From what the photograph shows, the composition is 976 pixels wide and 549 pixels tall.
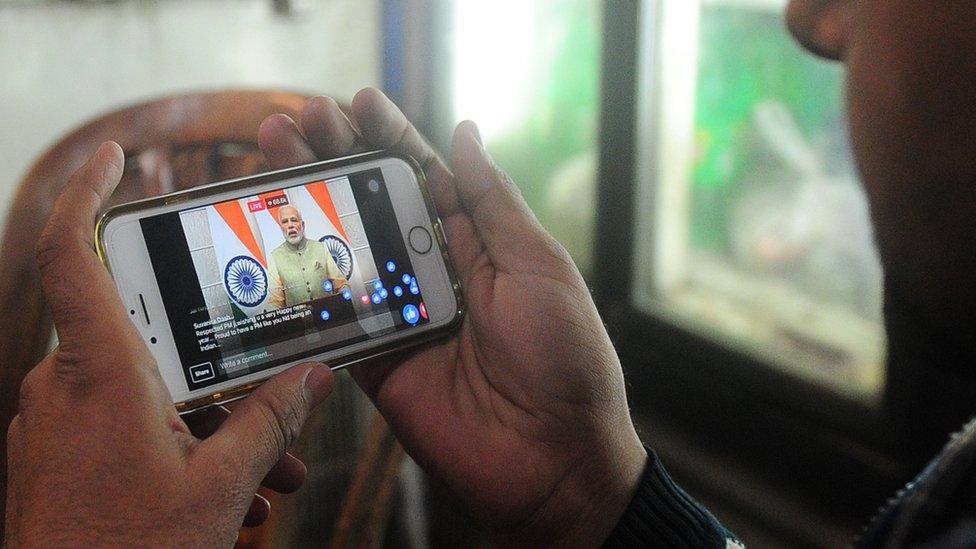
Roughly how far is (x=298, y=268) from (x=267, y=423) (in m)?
0.14

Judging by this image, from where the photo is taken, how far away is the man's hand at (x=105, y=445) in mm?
436

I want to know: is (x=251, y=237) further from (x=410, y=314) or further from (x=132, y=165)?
(x=132, y=165)

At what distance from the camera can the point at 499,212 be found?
626 mm

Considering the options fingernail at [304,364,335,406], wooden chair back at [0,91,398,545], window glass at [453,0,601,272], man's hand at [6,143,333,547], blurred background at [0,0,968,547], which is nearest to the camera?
man's hand at [6,143,333,547]

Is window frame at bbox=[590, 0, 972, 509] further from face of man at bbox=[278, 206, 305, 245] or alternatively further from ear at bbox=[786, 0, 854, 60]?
face of man at bbox=[278, 206, 305, 245]

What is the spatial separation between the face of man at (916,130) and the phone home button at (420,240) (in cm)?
33

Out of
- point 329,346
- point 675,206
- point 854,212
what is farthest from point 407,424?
point 675,206

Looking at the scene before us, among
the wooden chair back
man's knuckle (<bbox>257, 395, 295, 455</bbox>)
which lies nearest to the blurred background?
the wooden chair back

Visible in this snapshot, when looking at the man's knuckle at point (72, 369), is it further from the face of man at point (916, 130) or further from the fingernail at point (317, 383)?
the face of man at point (916, 130)

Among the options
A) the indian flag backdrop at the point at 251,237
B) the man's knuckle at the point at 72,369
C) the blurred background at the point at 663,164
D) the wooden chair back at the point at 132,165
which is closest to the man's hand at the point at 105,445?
the man's knuckle at the point at 72,369

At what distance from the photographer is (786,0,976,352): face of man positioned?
1.89 ft

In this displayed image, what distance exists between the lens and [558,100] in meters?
2.01

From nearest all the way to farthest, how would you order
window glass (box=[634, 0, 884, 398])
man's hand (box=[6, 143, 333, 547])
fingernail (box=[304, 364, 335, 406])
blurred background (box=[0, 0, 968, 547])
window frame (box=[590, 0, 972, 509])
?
man's hand (box=[6, 143, 333, 547]) < fingernail (box=[304, 364, 335, 406]) < window frame (box=[590, 0, 972, 509]) < blurred background (box=[0, 0, 968, 547]) < window glass (box=[634, 0, 884, 398])

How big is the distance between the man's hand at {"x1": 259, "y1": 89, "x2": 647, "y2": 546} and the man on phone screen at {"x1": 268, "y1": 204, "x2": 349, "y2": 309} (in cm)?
6
